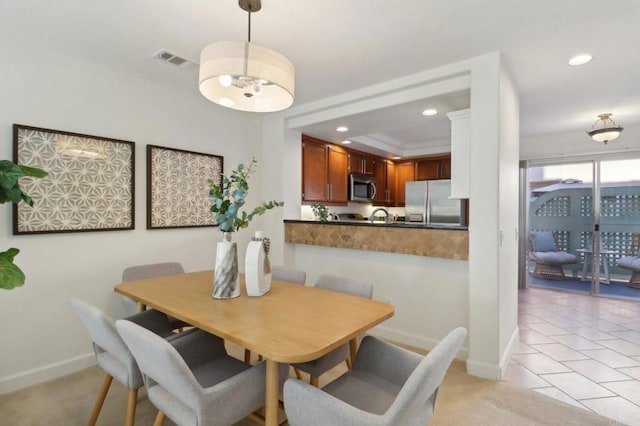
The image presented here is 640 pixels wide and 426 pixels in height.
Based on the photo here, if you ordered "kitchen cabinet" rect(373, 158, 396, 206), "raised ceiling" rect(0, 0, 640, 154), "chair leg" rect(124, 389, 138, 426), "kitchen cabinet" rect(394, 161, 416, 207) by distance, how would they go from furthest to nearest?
"kitchen cabinet" rect(394, 161, 416, 207) < "kitchen cabinet" rect(373, 158, 396, 206) < "raised ceiling" rect(0, 0, 640, 154) < "chair leg" rect(124, 389, 138, 426)

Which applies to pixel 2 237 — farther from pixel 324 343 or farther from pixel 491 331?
pixel 491 331

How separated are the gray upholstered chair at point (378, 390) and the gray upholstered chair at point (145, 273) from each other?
1.40 m

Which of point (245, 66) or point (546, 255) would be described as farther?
point (546, 255)

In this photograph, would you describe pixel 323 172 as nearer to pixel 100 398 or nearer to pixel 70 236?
pixel 70 236

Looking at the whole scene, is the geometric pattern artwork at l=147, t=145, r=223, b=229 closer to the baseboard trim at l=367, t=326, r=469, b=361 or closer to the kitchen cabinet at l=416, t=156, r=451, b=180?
the baseboard trim at l=367, t=326, r=469, b=361

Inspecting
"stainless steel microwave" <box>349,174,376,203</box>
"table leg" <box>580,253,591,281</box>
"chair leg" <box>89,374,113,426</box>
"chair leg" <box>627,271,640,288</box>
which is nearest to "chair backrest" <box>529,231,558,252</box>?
"table leg" <box>580,253,591,281</box>

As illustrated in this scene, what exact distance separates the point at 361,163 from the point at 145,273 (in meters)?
3.70

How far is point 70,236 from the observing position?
2459mm

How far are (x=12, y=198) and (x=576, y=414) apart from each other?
11.0 ft

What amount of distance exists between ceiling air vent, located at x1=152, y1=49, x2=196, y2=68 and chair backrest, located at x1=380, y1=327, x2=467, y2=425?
102 inches

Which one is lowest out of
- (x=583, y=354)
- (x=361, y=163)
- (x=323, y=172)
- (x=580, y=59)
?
(x=583, y=354)

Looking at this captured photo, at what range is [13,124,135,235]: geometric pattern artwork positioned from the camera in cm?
225

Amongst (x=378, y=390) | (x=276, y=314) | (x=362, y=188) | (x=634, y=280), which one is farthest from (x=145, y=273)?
(x=634, y=280)

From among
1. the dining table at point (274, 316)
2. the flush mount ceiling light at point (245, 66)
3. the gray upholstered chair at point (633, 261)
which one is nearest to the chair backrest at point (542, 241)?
the gray upholstered chair at point (633, 261)
